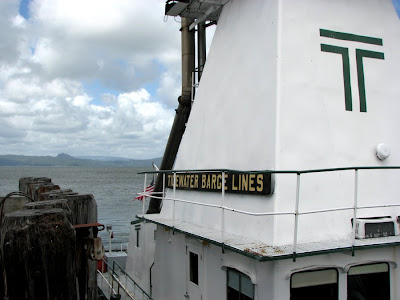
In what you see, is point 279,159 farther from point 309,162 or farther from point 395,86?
point 395,86

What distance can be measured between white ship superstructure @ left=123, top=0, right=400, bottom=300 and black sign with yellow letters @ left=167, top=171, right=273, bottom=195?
2cm

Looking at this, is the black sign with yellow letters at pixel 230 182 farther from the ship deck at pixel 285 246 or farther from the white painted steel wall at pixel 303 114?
the ship deck at pixel 285 246

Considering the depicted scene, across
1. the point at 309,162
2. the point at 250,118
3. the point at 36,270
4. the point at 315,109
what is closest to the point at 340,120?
the point at 315,109

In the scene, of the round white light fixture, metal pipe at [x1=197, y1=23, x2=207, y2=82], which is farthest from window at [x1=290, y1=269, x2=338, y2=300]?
metal pipe at [x1=197, y1=23, x2=207, y2=82]

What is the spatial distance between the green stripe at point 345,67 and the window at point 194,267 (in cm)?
335

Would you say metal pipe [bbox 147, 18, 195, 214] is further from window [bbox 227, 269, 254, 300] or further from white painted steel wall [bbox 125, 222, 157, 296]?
window [bbox 227, 269, 254, 300]

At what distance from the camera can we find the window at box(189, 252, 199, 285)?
267 inches

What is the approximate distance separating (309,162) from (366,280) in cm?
175

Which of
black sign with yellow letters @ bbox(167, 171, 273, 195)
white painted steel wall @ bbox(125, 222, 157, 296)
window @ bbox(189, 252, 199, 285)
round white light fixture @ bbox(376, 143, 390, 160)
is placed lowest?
white painted steel wall @ bbox(125, 222, 157, 296)

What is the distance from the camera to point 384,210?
5.92 metres

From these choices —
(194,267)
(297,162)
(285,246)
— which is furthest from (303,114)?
(194,267)

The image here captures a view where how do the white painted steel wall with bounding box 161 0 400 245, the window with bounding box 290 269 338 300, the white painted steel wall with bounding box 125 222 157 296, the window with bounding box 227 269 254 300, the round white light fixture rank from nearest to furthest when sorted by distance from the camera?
the window with bounding box 290 269 338 300, the window with bounding box 227 269 254 300, the white painted steel wall with bounding box 161 0 400 245, the round white light fixture, the white painted steel wall with bounding box 125 222 157 296

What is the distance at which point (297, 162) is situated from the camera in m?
5.77

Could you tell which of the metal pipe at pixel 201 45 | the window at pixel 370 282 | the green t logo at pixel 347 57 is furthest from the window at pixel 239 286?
the metal pipe at pixel 201 45
